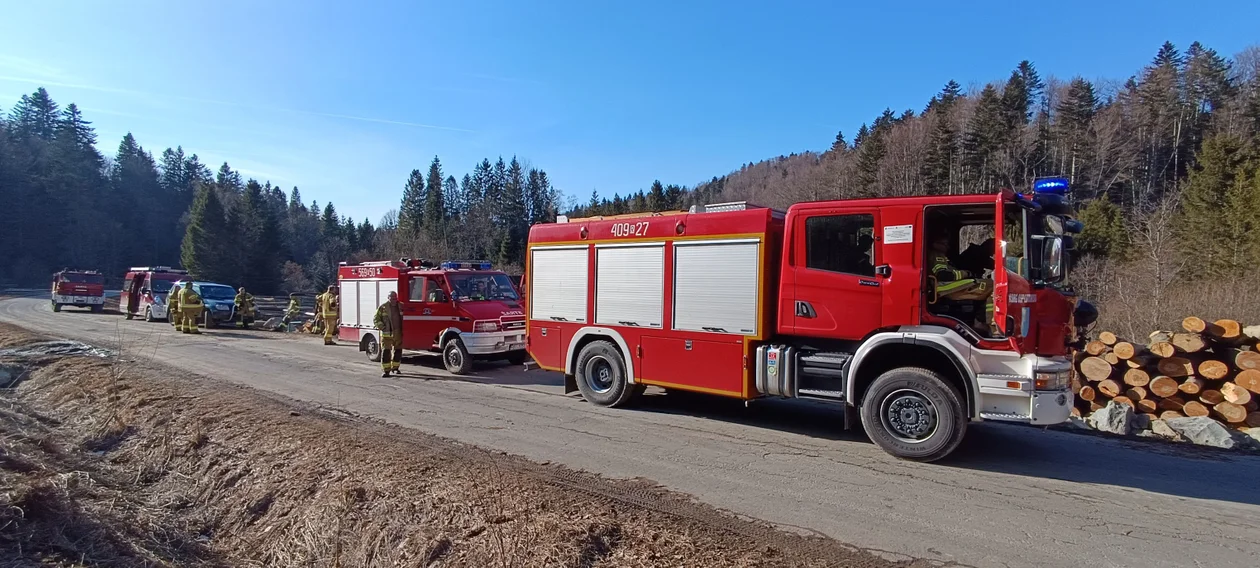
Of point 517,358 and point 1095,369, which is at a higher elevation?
point 1095,369

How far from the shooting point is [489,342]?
1262 cm

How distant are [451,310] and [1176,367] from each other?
1277 centimetres

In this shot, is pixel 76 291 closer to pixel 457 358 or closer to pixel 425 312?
pixel 425 312

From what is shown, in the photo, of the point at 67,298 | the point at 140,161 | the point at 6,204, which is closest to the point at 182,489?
the point at 67,298

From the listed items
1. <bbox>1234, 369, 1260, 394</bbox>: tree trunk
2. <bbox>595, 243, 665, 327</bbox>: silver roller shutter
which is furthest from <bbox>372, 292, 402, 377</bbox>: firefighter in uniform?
<bbox>1234, 369, 1260, 394</bbox>: tree trunk

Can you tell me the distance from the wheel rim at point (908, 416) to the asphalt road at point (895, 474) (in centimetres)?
31

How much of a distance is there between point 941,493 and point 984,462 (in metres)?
1.30

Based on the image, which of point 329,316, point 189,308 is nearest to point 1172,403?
point 329,316

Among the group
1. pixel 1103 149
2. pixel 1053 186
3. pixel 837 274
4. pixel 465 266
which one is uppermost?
pixel 1103 149

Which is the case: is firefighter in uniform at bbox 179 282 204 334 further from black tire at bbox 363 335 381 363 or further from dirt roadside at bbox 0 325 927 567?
dirt roadside at bbox 0 325 927 567

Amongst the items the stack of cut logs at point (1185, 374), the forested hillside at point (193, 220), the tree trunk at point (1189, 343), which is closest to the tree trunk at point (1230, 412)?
the stack of cut logs at point (1185, 374)

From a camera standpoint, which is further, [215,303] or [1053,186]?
→ [215,303]

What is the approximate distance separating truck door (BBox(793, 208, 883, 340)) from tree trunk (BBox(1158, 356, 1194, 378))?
7.14 metres

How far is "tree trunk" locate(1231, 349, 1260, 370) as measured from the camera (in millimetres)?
9750
